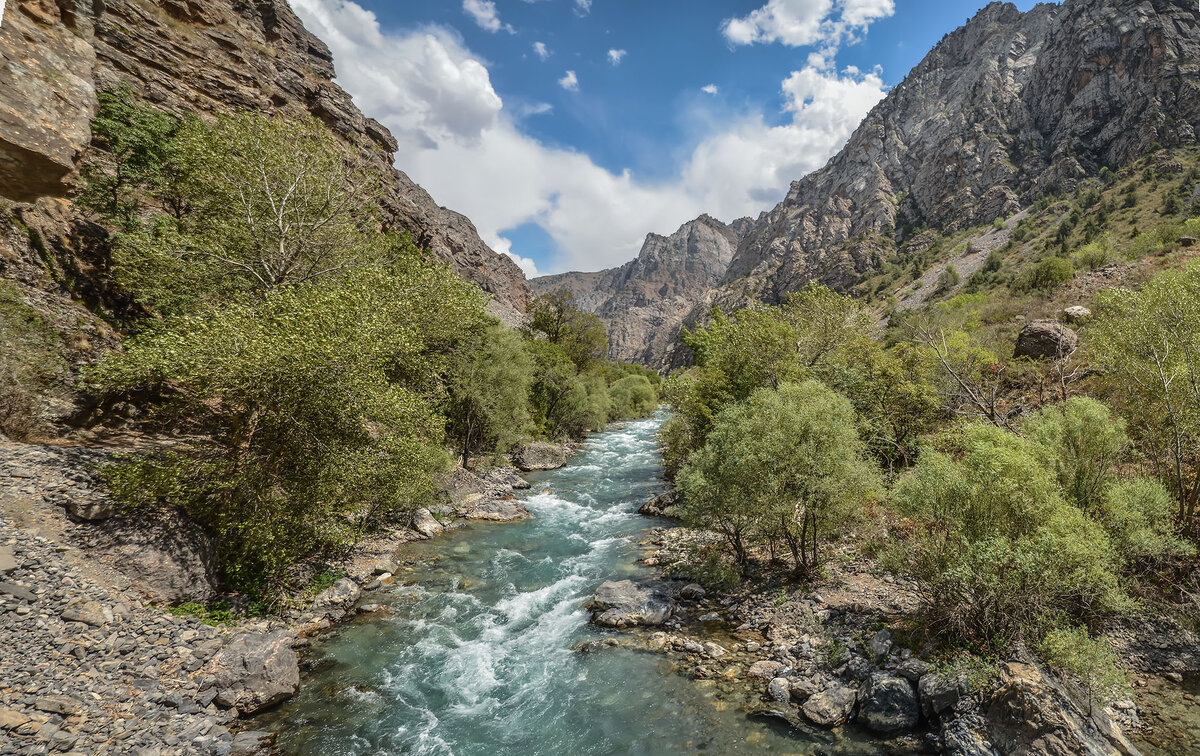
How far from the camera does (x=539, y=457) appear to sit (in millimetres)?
35500

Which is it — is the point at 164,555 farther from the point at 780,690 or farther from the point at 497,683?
the point at 780,690

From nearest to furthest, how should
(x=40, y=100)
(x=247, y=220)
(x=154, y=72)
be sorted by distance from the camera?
(x=40, y=100), (x=247, y=220), (x=154, y=72)

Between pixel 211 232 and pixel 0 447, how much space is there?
903 centimetres

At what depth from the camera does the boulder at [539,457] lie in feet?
112

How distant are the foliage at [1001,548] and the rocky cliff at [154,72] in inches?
796

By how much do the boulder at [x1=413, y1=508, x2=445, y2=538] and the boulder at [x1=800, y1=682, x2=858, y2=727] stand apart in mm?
15781

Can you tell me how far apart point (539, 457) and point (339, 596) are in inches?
867

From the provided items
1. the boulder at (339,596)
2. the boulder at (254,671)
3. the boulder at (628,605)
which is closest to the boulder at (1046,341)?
the boulder at (628,605)

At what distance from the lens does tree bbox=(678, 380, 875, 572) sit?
42.8 ft

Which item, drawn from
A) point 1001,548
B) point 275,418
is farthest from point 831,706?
point 275,418

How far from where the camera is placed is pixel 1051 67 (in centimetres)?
10331

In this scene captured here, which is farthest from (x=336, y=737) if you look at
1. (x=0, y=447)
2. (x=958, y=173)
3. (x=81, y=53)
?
(x=958, y=173)

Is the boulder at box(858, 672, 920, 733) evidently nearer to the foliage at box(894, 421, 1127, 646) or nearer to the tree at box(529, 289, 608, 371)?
the foliage at box(894, 421, 1127, 646)

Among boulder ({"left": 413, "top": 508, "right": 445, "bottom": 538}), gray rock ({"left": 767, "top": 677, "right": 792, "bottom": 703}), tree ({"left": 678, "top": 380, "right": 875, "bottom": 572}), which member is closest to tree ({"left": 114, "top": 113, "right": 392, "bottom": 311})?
boulder ({"left": 413, "top": 508, "right": 445, "bottom": 538})
